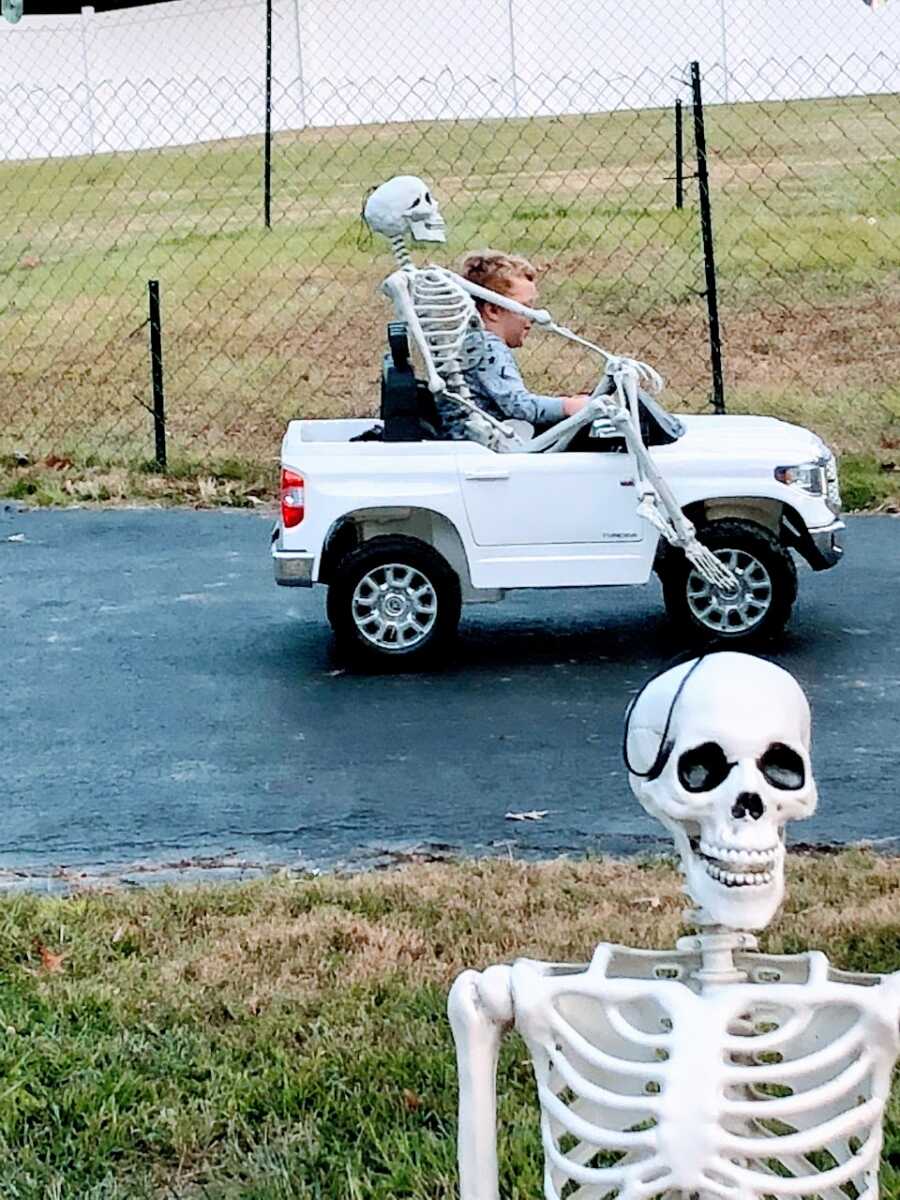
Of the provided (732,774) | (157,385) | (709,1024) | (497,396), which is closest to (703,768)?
(732,774)

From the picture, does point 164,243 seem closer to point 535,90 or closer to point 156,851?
point 535,90

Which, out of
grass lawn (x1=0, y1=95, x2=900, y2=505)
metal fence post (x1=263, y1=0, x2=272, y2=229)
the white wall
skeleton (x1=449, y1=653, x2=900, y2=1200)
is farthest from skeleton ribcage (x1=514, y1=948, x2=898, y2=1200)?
the white wall

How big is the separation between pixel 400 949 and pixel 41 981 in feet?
2.59

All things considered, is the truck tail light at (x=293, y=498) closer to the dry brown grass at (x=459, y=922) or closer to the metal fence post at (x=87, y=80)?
the dry brown grass at (x=459, y=922)

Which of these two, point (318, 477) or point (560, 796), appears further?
point (318, 477)

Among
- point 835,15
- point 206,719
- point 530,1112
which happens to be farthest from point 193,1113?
point 835,15

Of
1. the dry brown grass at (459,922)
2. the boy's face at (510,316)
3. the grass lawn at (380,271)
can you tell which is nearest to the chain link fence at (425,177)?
the grass lawn at (380,271)

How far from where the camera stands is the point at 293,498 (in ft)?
21.9

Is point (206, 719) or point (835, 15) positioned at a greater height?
point (835, 15)

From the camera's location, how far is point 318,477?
662cm

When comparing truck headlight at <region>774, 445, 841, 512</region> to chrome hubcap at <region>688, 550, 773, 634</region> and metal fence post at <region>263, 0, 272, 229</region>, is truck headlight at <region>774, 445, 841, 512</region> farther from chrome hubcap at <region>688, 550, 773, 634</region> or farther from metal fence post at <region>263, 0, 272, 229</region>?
metal fence post at <region>263, 0, 272, 229</region>

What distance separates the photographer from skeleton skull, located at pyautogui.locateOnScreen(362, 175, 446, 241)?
6496 millimetres

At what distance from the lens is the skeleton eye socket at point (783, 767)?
2314mm

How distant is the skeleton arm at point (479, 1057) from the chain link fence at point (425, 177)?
8.57 m
